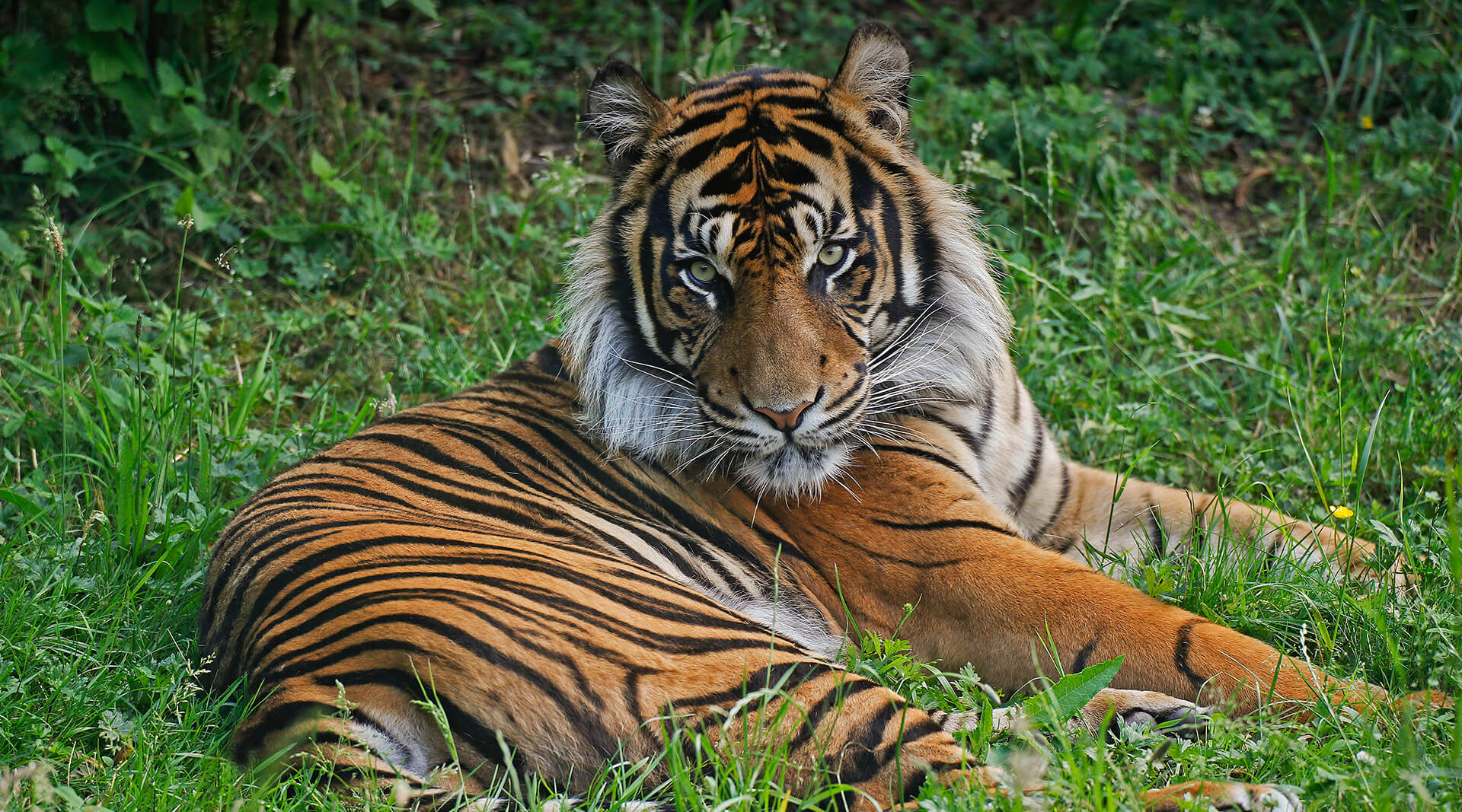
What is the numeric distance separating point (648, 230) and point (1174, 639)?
166 centimetres

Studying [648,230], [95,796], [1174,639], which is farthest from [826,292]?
[95,796]

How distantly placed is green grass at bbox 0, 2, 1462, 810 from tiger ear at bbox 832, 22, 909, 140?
104 centimetres

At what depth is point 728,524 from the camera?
10.6 ft

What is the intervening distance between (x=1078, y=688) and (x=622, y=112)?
1.83 metres

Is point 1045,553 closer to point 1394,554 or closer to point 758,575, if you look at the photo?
point 758,575

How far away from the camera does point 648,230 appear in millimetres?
3234

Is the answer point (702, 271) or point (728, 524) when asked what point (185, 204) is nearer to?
point (702, 271)

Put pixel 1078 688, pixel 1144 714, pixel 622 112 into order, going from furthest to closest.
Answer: pixel 622 112
pixel 1144 714
pixel 1078 688

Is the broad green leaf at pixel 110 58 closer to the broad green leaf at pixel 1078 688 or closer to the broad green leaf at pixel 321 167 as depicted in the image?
the broad green leaf at pixel 321 167

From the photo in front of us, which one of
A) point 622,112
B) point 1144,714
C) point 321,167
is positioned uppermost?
point 622,112

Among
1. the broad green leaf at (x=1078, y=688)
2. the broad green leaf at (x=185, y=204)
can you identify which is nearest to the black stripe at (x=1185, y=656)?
the broad green leaf at (x=1078, y=688)

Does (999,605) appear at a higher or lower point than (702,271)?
lower

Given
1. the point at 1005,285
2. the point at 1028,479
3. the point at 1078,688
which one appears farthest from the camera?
the point at 1005,285

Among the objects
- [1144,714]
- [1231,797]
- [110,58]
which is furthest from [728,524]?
[110,58]
